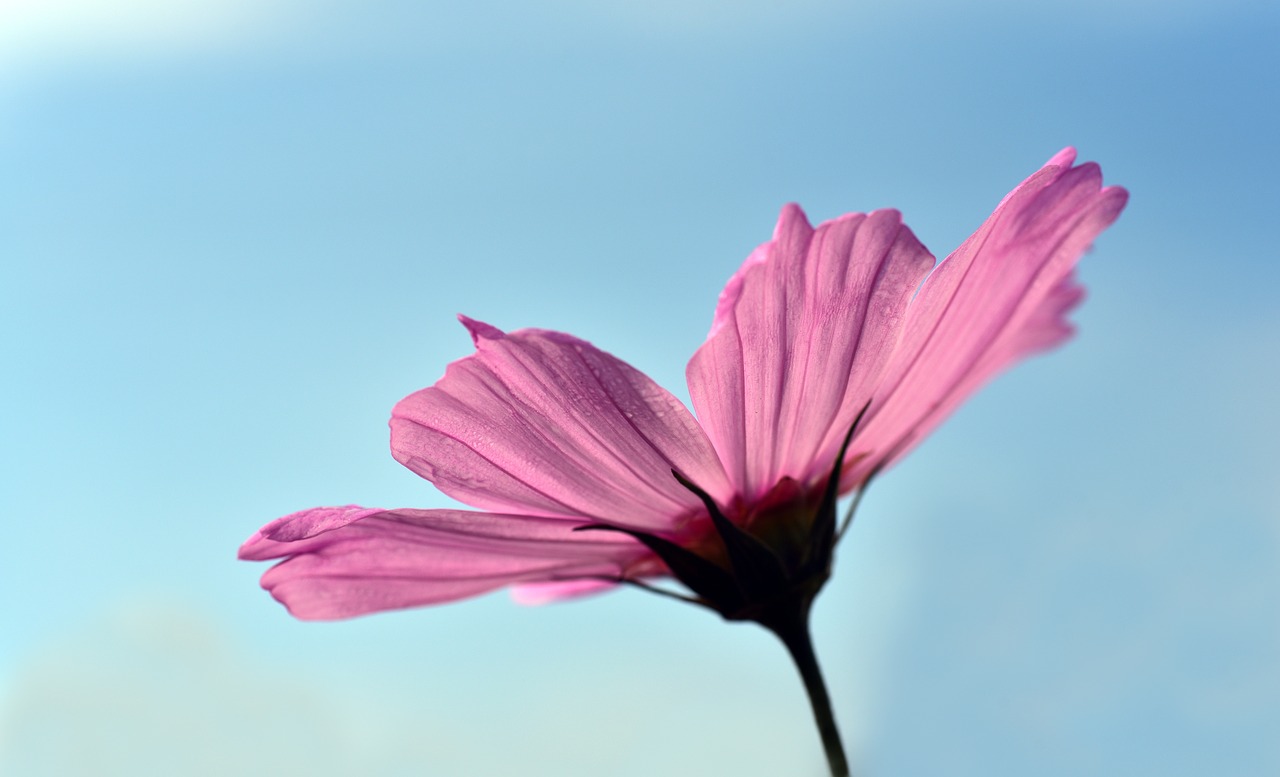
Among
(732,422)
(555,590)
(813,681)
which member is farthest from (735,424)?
(555,590)

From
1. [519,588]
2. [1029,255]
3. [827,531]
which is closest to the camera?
[1029,255]

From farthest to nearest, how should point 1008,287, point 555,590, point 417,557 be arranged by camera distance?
point 555,590 → point 417,557 → point 1008,287

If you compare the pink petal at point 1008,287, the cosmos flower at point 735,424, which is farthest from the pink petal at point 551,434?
the pink petal at point 1008,287

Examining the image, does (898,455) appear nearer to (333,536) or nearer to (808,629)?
(808,629)

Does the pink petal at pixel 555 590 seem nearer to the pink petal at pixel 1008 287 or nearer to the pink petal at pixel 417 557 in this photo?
the pink petal at pixel 417 557

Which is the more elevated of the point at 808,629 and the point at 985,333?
the point at 985,333

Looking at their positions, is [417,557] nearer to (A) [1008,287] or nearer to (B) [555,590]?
(B) [555,590]

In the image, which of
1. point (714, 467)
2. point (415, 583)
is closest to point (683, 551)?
point (714, 467)

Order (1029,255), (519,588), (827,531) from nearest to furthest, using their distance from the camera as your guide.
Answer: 1. (1029,255)
2. (827,531)
3. (519,588)
